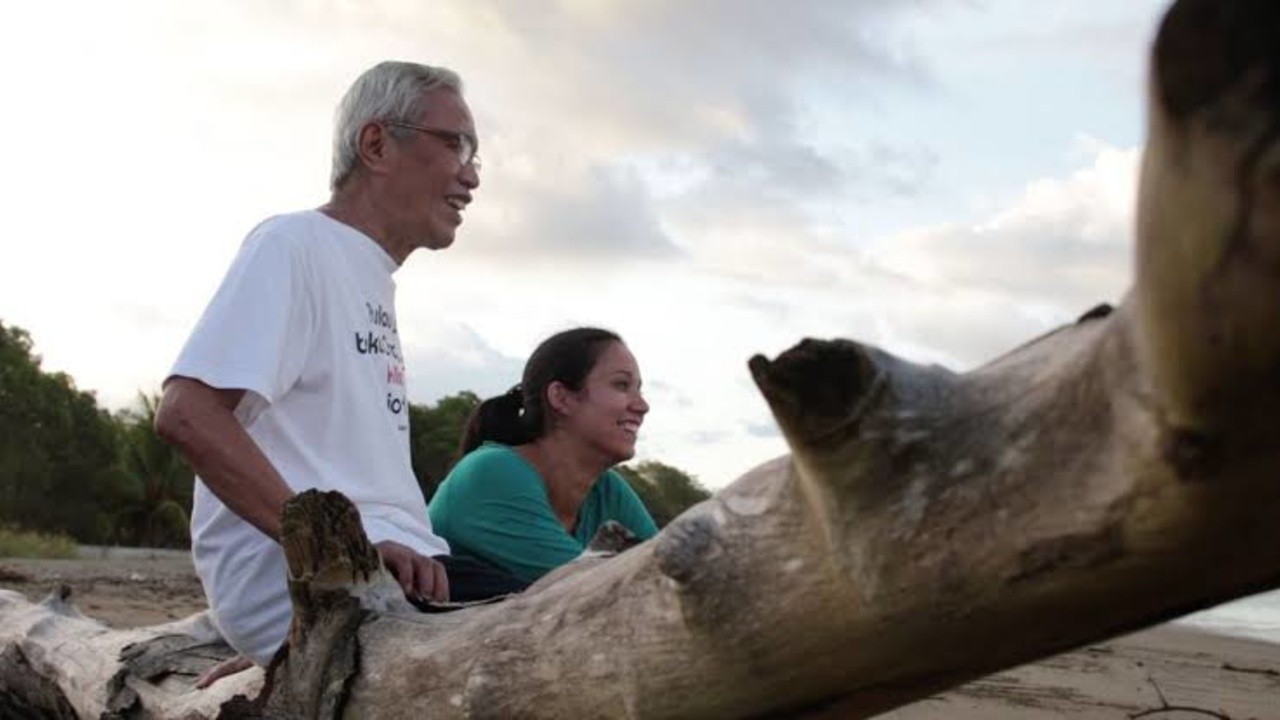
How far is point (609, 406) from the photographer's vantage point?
14.3 feet

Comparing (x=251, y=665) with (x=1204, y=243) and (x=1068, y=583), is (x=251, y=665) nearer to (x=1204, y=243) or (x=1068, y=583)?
(x=1068, y=583)

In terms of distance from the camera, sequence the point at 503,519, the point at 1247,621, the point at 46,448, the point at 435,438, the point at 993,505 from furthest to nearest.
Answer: the point at 435,438 < the point at 46,448 < the point at 1247,621 < the point at 503,519 < the point at 993,505

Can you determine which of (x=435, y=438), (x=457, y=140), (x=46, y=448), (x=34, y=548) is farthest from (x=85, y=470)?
(x=457, y=140)

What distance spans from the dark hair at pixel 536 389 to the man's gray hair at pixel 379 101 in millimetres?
967

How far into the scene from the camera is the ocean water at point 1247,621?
12262mm

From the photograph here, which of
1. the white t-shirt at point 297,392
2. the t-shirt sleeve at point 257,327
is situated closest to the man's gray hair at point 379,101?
the white t-shirt at point 297,392

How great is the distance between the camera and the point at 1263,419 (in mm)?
1248

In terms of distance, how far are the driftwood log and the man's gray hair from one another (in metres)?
1.56

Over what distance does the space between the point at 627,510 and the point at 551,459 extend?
15.7 inches

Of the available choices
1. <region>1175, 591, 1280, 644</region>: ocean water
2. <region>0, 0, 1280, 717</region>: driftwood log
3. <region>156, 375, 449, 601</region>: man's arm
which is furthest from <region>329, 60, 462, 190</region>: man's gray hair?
<region>1175, 591, 1280, 644</region>: ocean water

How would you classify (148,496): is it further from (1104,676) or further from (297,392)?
(297,392)

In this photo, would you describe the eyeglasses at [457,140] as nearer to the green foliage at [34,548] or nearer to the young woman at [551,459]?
the young woman at [551,459]

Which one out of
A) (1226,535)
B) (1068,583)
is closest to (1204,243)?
(1226,535)

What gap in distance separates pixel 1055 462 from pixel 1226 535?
19 centimetres
